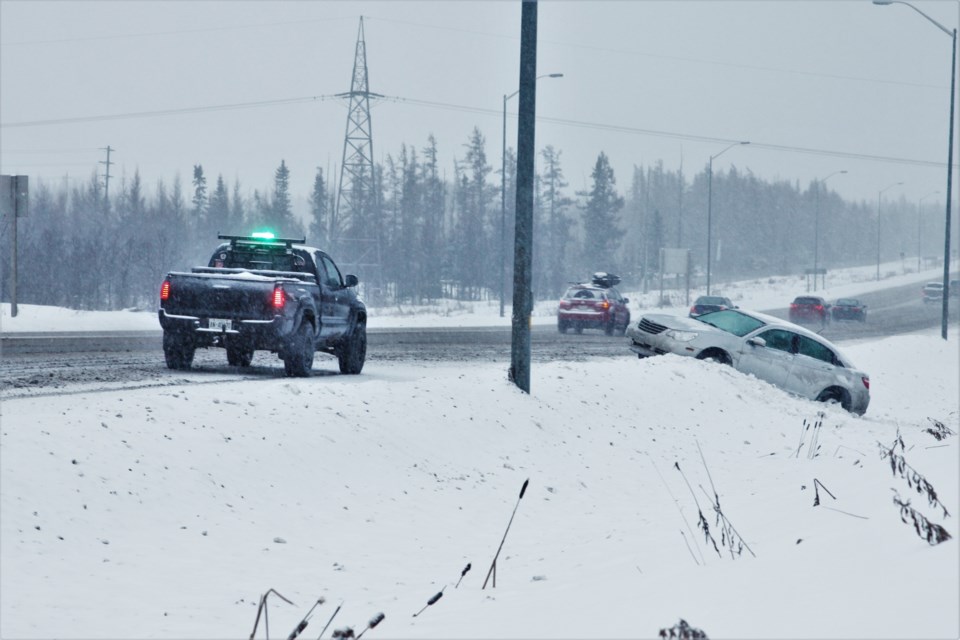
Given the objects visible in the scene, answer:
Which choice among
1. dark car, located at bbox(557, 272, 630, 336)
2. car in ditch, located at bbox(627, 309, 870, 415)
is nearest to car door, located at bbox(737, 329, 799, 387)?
car in ditch, located at bbox(627, 309, 870, 415)

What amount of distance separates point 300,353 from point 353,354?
7.53ft

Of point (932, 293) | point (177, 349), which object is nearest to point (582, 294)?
point (177, 349)

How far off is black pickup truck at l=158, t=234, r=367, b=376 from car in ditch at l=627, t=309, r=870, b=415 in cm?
695

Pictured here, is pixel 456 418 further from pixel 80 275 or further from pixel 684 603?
pixel 80 275

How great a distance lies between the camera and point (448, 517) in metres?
10.6

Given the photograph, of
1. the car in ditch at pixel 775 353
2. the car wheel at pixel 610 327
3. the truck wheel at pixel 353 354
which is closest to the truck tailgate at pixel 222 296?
the truck wheel at pixel 353 354

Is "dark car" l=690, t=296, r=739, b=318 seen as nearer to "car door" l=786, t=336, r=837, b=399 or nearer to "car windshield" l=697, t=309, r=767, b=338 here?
"car windshield" l=697, t=309, r=767, b=338

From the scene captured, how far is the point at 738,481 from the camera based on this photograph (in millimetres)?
13336

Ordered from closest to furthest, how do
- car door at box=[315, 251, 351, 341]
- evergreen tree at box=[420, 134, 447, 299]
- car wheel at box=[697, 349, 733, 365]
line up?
car door at box=[315, 251, 351, 341], car wheel at box=[697, 349, 733, 365], evergreen tree at box=[420, 134, 447, 299]

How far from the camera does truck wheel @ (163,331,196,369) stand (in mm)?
15503

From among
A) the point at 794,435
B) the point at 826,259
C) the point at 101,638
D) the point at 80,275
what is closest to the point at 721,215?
the point at 826,259

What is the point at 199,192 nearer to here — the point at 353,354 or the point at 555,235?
the point at 555,235

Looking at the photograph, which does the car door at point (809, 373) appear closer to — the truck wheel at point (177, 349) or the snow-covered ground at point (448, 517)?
the snow-covered ground at point (448, 517)

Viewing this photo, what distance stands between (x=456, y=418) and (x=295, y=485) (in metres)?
3.42
